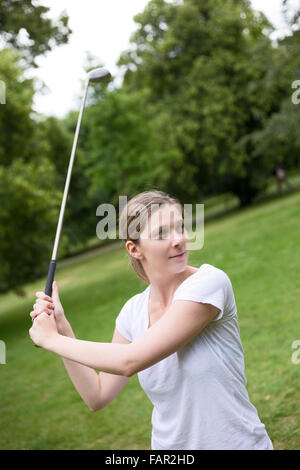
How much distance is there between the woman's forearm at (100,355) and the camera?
210cm

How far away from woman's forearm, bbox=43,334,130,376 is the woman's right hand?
24 cm

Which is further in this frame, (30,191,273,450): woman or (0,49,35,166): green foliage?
(0,49,35,166): green foliage

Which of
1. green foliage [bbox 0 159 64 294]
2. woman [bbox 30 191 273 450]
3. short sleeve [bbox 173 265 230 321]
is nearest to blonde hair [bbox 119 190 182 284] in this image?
woman [bbox 30 191 273 450]

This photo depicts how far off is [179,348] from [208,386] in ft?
0.62

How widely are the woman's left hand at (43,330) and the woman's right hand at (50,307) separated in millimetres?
52

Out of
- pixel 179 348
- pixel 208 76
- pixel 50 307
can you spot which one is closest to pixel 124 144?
pixel 208 76

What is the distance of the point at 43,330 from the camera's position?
2.22m

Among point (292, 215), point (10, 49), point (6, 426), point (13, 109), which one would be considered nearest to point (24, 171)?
point (13, 109)

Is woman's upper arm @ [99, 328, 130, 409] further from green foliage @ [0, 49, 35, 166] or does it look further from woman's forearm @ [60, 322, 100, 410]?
green foliage @ [0, 49, 35, 166]

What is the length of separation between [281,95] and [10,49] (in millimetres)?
18837

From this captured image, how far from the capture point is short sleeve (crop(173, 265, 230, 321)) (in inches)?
83.0

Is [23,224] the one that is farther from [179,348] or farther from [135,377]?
[179,348]

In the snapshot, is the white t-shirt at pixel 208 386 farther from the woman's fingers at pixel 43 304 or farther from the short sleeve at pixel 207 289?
the woman's fingers at pixel 43 304

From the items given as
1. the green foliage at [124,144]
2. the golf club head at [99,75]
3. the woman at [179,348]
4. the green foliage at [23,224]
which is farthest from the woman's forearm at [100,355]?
the green foliage at [124,144]
